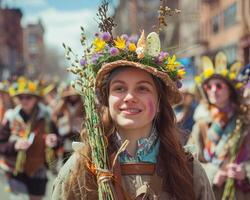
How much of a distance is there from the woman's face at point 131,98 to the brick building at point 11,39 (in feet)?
207

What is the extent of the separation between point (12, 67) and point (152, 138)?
69855mm

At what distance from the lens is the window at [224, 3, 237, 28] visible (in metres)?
32.7

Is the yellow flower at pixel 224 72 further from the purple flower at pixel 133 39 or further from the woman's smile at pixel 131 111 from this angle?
the woman's smile at pixel 131 111

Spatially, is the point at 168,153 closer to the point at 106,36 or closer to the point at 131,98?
the point at 131,98

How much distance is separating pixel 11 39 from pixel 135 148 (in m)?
72.7

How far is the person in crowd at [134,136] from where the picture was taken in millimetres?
2916

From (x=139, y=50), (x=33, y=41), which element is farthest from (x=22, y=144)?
(x=33, y=41)

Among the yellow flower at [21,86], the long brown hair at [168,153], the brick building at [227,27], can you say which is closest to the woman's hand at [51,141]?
the yellow flower at [21,86]

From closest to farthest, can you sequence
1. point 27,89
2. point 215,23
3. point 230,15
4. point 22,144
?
1. point 22,144
2. point 27,89
3. point 230,15
4. point 215,23

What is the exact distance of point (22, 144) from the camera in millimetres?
6605

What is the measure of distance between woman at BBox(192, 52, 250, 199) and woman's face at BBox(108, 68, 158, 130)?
8.37 ft

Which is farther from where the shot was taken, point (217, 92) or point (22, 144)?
point (22, 144)

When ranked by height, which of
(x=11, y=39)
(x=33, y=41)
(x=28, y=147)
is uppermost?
(x=33, y=41)

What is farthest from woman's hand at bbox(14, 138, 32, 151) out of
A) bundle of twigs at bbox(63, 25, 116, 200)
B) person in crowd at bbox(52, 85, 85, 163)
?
bundle of twigs at bbox(63, 25, 116, 200)
